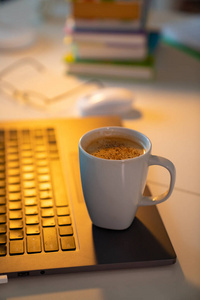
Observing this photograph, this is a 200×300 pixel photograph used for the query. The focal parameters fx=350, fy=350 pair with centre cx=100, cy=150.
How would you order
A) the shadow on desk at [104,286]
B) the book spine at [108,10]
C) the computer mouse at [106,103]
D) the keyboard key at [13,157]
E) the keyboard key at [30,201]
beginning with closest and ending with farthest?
the shadow on desk at [104,286]
the keyboard key at [30,201]
the keyboard key at [13,157]
the computer mouse at [106,103]
the book spine at [108,10]

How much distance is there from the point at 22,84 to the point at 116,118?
1.10 ft

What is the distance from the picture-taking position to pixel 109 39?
3.27 feet

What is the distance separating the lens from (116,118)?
72 centimetres

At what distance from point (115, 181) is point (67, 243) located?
0.32 ft

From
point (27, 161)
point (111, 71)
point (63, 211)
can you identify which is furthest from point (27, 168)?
point (111, 71)

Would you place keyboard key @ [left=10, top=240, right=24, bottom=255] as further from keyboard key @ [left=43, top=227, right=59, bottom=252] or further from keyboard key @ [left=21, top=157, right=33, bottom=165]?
keyboard key @ [left=21, top=157, right=33, bottom=165]

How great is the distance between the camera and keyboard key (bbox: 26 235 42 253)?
408 millimetres

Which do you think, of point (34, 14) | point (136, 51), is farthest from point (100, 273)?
point (34, 14)

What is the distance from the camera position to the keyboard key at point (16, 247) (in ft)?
1.33

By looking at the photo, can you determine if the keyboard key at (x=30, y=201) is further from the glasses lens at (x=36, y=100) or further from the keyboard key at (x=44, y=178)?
the glasses lens at (x=36, y=100)

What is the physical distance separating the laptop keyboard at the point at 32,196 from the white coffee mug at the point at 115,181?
0.05 metres

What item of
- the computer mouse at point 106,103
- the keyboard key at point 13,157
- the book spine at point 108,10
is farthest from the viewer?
the book spine at point 108,10

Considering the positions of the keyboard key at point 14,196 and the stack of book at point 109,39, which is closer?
the keyboard key at point 14,196

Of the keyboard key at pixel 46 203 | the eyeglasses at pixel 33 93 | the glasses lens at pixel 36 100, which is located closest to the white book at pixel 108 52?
the eyeglasses at pixel 33 93
